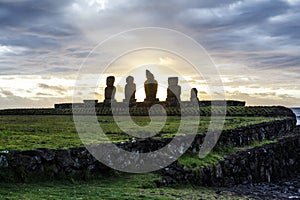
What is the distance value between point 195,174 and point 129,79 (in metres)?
61.6

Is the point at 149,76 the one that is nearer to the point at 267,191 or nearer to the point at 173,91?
the point at 173,91

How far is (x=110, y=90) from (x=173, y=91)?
1269cm

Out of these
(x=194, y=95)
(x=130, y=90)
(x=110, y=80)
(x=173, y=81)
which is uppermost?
(x=173, y=81)

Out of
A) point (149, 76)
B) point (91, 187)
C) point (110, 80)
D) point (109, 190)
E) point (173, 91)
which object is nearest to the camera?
point (109, 190)

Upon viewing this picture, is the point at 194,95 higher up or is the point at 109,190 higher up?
the point at 194,95

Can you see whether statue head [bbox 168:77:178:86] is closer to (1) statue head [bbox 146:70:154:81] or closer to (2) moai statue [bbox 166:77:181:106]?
(2) moai statue [bbox 166:77:181:106]

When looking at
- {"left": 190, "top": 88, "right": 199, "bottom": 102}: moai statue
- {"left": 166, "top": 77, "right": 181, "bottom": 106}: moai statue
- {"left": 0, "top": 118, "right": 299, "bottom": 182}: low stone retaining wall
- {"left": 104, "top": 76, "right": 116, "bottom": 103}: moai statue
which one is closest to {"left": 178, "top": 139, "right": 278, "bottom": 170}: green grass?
{"left": 0, "top": 118, "right": 299, "bottom": 182}: low stone retaining wall

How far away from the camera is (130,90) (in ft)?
280

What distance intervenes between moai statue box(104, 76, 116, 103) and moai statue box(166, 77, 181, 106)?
11062mm

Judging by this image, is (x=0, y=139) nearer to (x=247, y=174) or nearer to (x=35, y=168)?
(x=35, y=168)

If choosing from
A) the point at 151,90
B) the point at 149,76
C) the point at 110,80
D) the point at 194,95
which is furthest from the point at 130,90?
the point at 194,95

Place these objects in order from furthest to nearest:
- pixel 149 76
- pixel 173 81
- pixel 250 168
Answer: pixel 173 81
pixel 149 76
pixel 250 168

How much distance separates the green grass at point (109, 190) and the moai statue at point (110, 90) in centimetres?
6065

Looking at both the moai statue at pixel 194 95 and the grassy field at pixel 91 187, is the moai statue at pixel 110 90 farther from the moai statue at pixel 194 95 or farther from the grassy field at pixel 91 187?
the grassy field at pixel 91 187
